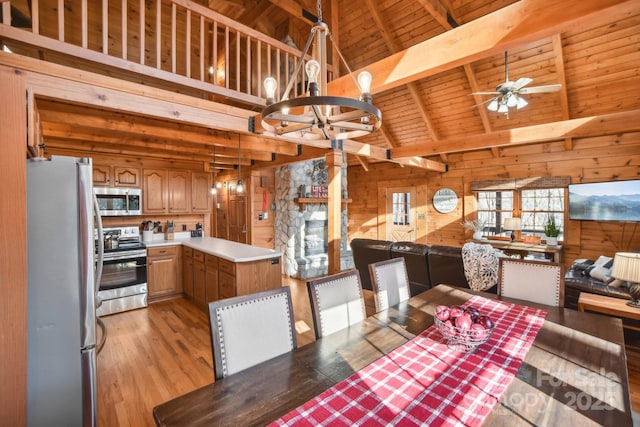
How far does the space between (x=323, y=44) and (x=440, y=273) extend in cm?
298

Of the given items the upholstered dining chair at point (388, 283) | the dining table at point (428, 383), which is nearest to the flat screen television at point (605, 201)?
the dining table at point (428, 383)

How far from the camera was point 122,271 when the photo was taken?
3912mm

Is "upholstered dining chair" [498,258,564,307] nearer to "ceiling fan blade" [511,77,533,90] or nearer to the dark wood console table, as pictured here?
"ceiling fan blade" [511,77,533,90]

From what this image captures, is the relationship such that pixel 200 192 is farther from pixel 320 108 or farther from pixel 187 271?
pixel 320 108

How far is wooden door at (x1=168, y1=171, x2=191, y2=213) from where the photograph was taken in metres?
5.01

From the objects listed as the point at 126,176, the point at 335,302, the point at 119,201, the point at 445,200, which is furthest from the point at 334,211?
the point at 445,200

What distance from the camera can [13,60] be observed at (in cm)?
192

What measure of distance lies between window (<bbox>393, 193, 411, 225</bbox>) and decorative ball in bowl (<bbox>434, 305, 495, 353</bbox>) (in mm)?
6554

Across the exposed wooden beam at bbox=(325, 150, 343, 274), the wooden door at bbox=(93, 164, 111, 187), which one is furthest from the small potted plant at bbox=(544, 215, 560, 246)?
the wooden door at bbox=(93, 164, 111, 187)

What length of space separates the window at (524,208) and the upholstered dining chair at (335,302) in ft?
18.5

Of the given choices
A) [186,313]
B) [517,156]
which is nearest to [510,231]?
[517,156]

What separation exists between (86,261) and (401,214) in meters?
7.28

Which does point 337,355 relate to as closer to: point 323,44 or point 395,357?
point 395,357

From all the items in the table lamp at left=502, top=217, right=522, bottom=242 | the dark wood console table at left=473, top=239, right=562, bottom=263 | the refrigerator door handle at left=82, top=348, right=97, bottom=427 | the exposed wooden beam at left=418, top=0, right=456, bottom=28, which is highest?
the exposed wooden beam at left=418, top=0, right=456, bottom=28
